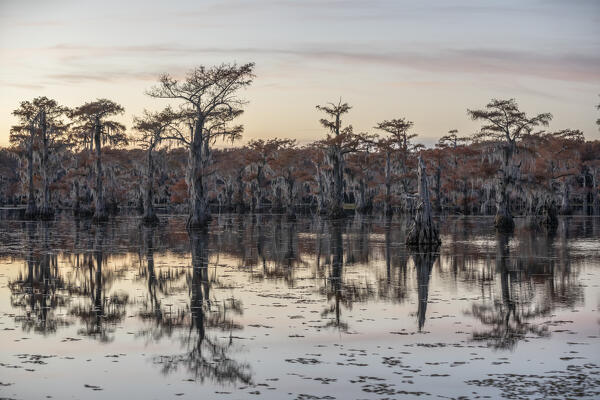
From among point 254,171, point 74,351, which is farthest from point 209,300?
point 254,171

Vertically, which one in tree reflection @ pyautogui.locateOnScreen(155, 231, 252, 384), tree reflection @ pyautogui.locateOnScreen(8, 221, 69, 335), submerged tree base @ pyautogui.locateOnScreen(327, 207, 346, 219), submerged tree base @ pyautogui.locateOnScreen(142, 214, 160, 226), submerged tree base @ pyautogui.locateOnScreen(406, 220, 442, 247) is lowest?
tree reflection @ pyautogui.locateOnScreen(155, 231, 252, 384)

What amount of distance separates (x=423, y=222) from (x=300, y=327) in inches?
554

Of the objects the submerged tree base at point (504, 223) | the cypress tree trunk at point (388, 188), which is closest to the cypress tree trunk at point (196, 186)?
the submerged tree base at point (504, 223)

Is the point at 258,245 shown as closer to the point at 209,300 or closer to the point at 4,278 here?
the point at 4,278

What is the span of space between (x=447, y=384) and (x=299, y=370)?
1.86 m

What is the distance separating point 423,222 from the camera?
2489 centimetres

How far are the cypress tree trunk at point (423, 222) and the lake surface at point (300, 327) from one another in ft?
7.02

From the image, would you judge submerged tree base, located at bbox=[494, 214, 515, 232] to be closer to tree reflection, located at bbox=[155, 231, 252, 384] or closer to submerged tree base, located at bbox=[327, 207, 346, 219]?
submerged tree base, located at bbox=[327, 207, 346, 219]

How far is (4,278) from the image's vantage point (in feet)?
57.7

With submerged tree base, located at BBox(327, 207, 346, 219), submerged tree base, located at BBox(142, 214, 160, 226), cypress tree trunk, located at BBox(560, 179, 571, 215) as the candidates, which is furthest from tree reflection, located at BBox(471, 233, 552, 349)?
cypress tree trunk, located at BBox(560, 179, 571, 215)

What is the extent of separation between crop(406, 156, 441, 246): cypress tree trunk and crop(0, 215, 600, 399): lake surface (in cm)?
214

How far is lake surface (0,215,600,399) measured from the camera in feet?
27.3

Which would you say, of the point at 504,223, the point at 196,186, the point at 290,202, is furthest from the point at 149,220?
the point at 504,223

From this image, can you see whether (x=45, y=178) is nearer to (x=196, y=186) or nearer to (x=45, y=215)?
(x=45, y=215)
